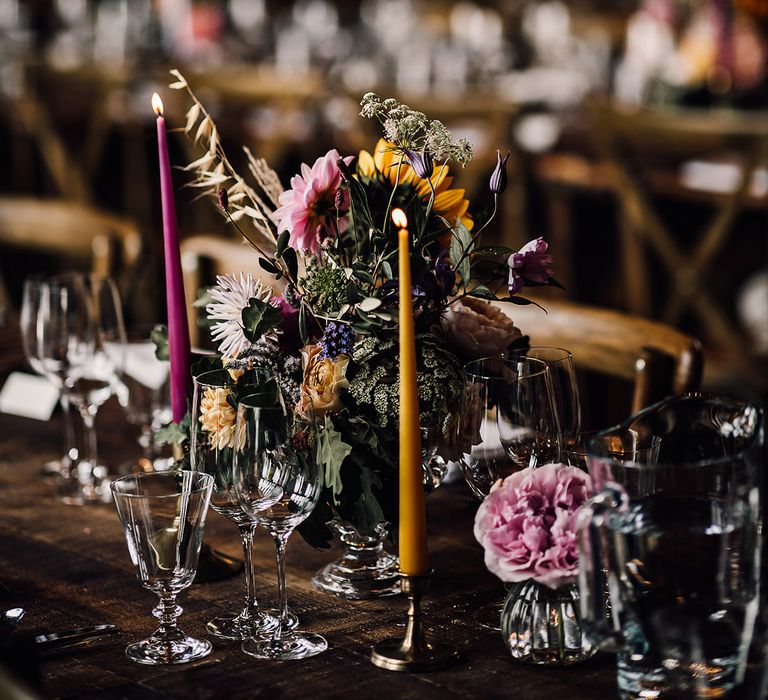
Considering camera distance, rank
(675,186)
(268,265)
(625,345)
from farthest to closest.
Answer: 1. (675,186)
2. (625,345)
3. (268,265)

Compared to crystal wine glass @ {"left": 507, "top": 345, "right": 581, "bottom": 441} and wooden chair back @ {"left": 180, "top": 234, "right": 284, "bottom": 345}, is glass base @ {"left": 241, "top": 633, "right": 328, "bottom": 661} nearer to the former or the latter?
crystal wine glass @ {"left": 507, "top": 345, "right": 581, "bottom": 441}

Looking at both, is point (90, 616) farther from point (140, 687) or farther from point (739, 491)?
point (739, 491)

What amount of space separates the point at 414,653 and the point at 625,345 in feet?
2.47

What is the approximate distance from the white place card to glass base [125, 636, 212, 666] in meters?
0.67

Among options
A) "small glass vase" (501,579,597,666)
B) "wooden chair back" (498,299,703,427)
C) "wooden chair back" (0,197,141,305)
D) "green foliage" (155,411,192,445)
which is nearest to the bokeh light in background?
"wooden chair back" (0,197,141,305)

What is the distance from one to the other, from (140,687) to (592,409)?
2.05 meters

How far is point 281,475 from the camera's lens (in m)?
0.85

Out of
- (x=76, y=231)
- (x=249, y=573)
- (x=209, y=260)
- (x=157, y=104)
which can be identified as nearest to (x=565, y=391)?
(x=249, y=573)

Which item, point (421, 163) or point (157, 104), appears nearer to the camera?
point (421, 163)

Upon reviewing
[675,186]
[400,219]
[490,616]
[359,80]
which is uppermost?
[359,80]

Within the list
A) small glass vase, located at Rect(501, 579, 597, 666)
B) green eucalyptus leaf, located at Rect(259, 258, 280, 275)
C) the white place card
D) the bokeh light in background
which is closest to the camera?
small glass vase, located at Rect(501, 579, 597, 666)

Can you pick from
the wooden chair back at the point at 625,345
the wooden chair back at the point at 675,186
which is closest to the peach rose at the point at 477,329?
the wooden chair back at the point at 625,345

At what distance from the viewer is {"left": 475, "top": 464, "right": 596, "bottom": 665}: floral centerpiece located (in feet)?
Result: 2.59

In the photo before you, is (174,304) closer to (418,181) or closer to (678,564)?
(418,181)
